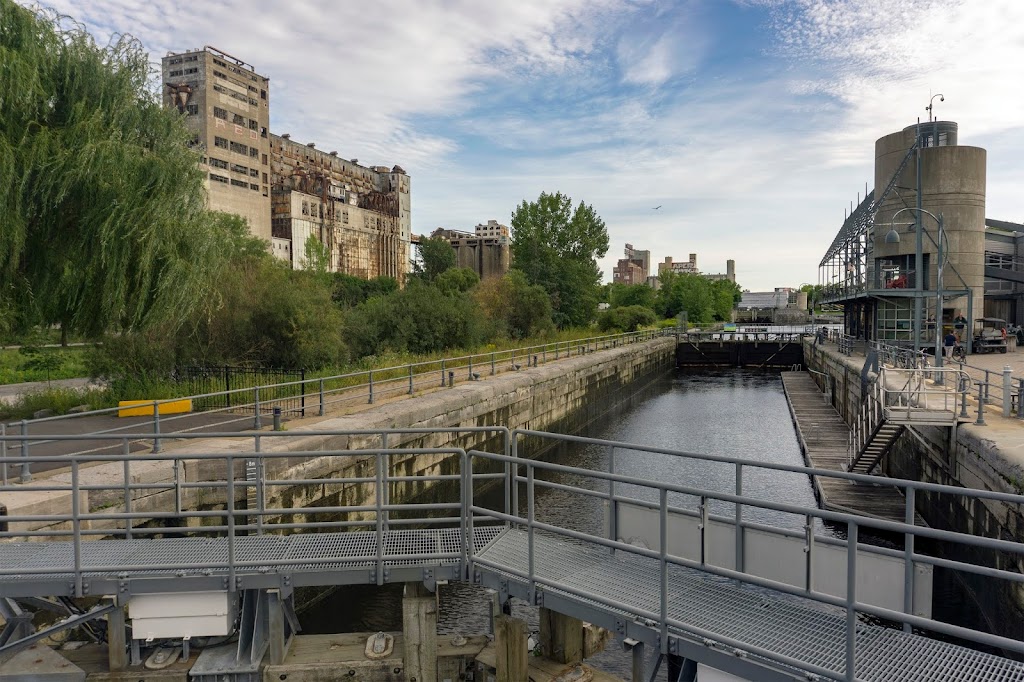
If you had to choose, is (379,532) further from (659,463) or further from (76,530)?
(659,463)

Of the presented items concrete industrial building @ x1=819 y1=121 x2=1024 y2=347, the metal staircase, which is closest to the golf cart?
concrete industrial building @ x1=819 y1=121 x2=1024 y2=347

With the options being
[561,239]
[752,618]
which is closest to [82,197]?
[752,618]

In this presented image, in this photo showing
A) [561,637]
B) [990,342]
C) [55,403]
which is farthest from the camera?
[990,342]

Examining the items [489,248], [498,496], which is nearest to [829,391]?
[498,496]

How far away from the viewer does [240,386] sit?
17953 mm

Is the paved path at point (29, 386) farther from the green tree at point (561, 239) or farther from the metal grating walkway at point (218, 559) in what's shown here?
the green tree at point (561, 239)

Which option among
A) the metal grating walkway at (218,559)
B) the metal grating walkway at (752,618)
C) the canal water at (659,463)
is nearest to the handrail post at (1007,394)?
the canal water at (659,463)

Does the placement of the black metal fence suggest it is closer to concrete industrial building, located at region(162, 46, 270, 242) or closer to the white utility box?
the white utility box

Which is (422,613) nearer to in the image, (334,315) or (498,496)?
(498,496)

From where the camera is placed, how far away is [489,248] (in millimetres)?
157875

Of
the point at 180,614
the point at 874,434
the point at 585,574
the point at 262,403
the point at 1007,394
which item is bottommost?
the point at 180,614

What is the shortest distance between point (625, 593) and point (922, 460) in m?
11.9

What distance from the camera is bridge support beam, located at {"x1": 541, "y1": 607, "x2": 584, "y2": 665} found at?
6.69 m

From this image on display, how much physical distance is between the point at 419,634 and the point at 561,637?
1391 mm
